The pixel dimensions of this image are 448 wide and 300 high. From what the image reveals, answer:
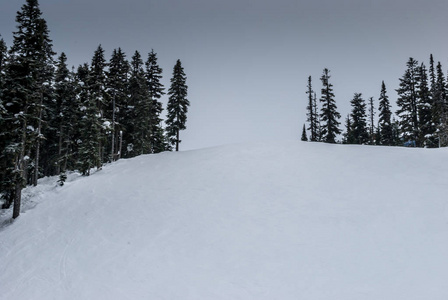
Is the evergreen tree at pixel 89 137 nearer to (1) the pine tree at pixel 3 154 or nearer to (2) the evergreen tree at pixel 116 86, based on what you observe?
(2) the evergreen tree at pixel 116 86

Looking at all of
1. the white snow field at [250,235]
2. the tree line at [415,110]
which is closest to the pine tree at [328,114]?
the tree line at [415,110]

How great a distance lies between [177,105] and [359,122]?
34.5 m

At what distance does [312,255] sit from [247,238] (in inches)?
106

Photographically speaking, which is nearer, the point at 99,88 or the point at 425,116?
the point at 99,88

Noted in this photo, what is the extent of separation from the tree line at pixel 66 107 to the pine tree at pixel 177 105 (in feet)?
0.48

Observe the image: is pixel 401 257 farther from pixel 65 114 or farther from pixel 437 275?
pixel 65 114

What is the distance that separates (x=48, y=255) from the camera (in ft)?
39.7

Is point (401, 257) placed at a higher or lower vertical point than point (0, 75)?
lower

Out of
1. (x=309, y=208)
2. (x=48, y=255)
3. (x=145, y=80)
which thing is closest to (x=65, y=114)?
(x=145, y=80)

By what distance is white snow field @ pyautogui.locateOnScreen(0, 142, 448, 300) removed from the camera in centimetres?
823

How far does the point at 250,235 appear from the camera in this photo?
35.6ft

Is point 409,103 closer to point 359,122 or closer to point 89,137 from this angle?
point 359,122

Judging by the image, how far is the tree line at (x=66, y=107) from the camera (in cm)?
1830

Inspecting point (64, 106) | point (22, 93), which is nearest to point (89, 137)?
point (22, 93)
